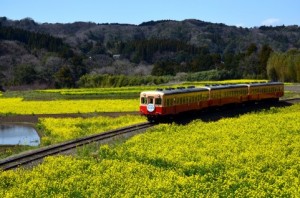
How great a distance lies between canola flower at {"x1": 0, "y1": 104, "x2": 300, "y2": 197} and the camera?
51.6 ft

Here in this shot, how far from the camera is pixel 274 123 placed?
31594 mm

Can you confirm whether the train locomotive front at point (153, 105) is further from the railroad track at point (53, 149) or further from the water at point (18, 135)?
the water at point (18, 135)

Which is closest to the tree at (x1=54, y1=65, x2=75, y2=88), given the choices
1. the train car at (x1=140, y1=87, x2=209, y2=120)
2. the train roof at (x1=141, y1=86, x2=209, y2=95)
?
the train roof at (x1=141, y1=86, x2=209, y2=95)

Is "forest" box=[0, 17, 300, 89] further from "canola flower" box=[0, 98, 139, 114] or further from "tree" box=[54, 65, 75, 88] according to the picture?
"canola flower" box=[0, 98, 139, 114]

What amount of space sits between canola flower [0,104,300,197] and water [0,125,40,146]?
10.7m

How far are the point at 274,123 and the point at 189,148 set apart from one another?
31.6 feet

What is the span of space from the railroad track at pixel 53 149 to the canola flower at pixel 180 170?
6.15 feet

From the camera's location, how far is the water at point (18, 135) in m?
35.6

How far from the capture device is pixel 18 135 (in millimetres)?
39750

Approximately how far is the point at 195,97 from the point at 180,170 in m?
21.0

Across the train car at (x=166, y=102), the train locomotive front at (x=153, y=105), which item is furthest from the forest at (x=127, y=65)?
the train locomotive front at (x=153, y=105)

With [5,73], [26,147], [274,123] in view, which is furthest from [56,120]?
[5,73]

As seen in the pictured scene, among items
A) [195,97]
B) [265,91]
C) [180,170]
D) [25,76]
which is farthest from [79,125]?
[25,76]

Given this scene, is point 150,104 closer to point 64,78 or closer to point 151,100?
point 151,100
